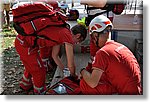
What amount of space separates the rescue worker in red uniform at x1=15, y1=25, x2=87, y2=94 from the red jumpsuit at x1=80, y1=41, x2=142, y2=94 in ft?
1.52

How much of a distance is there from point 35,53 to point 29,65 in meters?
0.11

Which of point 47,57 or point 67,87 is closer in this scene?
point 67,87

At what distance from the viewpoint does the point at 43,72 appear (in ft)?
7.59

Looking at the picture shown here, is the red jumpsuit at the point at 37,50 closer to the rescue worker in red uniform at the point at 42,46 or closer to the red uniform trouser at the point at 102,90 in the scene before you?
the rescue worker in red uniform at the point at 42,46

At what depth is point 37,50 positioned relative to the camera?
2279 mm

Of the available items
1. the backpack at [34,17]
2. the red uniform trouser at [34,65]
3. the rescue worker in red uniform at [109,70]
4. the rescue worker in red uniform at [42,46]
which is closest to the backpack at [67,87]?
the rescue worker in red uniform at [42,46]

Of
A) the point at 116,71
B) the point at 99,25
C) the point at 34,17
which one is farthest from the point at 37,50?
the point at 116,71

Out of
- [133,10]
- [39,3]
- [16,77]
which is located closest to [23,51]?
[39,3]

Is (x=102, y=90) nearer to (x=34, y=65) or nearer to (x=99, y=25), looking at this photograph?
(x=99, y=25)

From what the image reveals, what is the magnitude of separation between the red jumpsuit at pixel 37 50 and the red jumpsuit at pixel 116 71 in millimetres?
499

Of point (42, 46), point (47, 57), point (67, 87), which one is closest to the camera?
point (67, 87)

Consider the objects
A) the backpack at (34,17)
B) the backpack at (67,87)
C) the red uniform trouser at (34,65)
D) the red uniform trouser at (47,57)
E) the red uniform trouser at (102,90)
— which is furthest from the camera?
the red uniform trouser at (47,57)

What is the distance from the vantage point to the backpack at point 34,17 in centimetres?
203

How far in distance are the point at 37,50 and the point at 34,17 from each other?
346mm
